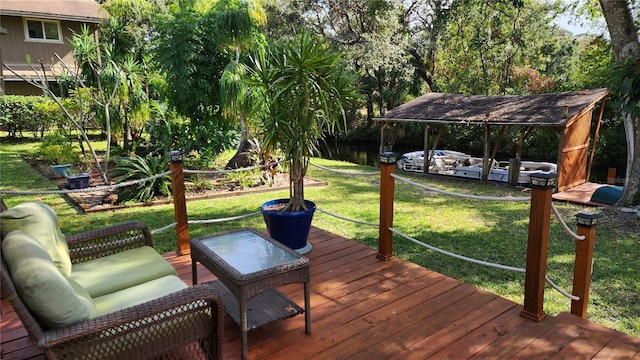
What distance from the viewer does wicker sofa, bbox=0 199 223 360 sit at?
5.68ft

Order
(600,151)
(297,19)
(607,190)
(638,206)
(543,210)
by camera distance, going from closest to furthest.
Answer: (543,210) → (638,206) → (607,190) → (600,151) → (297,19)

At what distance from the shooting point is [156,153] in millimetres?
9359

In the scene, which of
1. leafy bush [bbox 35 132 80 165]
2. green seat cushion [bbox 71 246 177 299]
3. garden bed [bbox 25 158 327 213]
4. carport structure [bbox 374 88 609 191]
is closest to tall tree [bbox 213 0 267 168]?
garden bed [bbox 25 158 327 213]

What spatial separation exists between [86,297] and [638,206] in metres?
9.12

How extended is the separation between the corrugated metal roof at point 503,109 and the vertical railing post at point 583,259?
26.5ft

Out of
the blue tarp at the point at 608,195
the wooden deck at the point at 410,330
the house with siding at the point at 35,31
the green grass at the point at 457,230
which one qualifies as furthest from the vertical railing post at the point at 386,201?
the house with siding at the point at 35,31

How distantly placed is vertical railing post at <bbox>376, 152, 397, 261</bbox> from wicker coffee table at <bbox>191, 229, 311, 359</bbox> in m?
1.32

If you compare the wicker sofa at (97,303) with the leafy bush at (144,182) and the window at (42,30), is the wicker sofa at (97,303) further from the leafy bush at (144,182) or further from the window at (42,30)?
the window at (42,30)

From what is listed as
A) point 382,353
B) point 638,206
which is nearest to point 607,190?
point 638,206

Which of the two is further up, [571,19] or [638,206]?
[571,19]

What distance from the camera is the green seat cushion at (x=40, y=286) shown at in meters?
1.73

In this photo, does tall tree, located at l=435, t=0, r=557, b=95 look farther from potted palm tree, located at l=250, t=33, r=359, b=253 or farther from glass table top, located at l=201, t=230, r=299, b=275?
glass table top, located at l=201, t=230, r=299, b=275

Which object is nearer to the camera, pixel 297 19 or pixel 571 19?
pixel 571 19

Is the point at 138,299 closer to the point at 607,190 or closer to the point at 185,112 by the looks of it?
the point at 185,112
